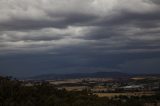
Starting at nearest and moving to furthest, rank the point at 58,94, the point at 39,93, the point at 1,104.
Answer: the point at 1,104 → the point at 39,93 → the point at 58,94

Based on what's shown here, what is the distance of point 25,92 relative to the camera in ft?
349

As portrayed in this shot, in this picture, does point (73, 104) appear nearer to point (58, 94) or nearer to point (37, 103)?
point (37, 103)

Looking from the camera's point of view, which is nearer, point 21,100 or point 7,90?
point 21,100

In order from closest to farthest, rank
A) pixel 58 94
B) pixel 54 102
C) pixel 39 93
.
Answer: pixel 54 102 < pixel 39 93 < pixel 58 94

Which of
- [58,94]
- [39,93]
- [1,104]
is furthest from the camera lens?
[58,94]

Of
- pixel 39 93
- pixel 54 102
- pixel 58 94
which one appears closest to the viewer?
pixel 54 102

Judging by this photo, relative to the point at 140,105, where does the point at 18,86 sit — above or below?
above

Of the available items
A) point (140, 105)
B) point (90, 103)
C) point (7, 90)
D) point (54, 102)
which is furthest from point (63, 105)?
point (140, 105)

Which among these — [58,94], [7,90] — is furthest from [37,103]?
[58,94]

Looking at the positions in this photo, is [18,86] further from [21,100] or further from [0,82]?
[21,100]

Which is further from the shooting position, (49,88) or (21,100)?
(49,88)

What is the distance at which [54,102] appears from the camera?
101750 mm

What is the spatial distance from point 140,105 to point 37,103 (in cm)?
4038

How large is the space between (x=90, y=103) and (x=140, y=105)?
2601 cm
